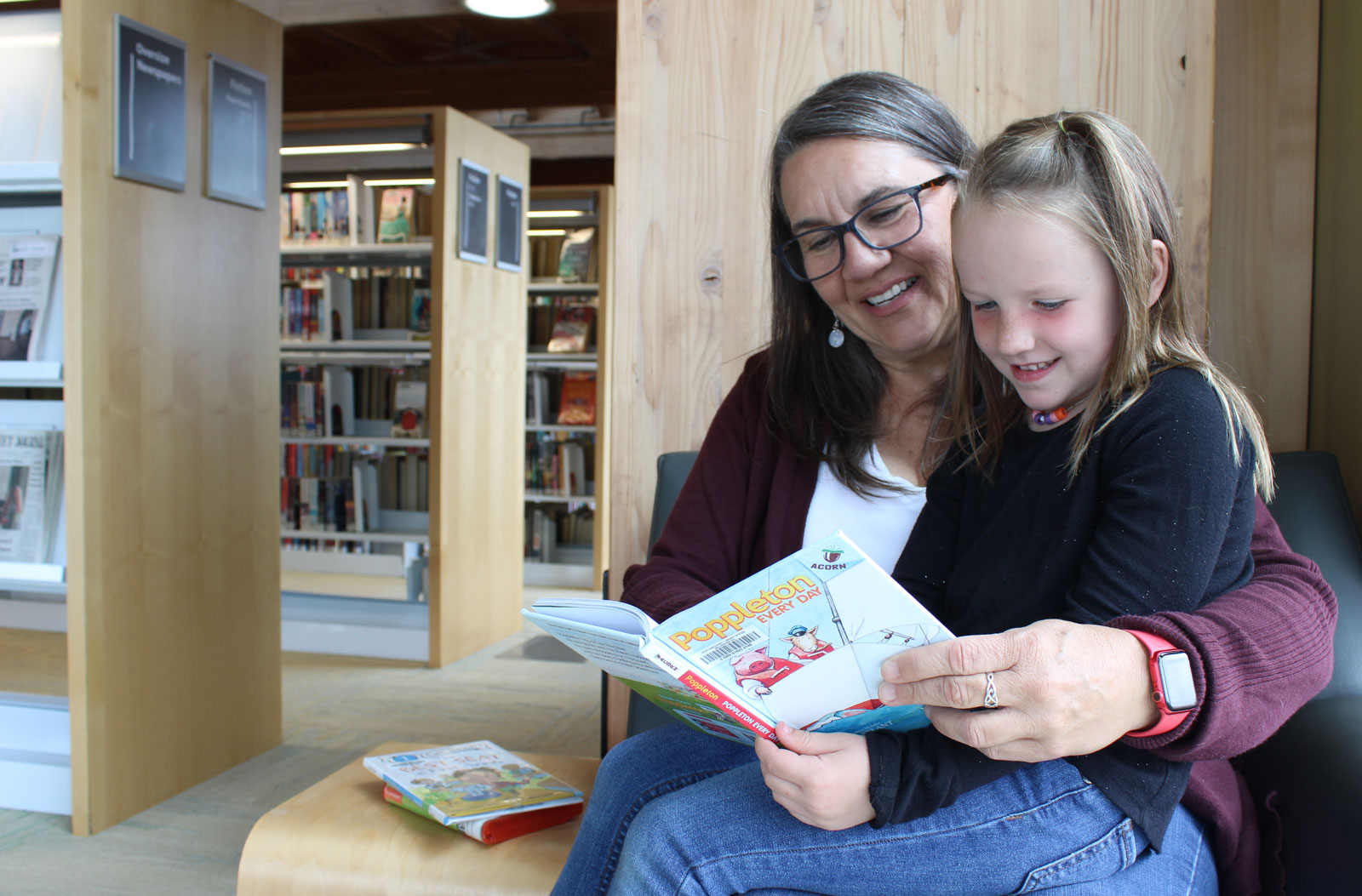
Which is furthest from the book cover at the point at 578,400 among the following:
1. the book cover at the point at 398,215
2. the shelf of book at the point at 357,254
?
the book cover at the point at 398,215

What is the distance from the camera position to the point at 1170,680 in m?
0.84

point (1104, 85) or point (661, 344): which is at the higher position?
point (1104, 85)

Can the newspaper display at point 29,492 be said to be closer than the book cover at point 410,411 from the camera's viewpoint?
Yes

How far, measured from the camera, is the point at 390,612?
4.25 meters

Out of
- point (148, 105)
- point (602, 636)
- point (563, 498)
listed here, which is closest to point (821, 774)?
point (602, 636)

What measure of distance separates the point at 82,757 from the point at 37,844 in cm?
20

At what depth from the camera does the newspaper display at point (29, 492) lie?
2518 mm

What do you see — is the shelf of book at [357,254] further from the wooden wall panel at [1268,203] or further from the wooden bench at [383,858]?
the wooden bench at [383,858]

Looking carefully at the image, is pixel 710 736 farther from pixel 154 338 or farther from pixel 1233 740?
pixel 154 338

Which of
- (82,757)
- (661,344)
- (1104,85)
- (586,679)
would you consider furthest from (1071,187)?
(586,679)

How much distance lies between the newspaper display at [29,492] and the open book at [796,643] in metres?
2.10

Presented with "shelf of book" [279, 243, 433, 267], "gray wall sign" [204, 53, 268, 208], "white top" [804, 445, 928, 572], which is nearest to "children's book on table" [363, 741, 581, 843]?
"white top" [804, 445, 928, 572]

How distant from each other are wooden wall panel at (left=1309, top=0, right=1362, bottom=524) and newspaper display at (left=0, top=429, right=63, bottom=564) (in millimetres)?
2683

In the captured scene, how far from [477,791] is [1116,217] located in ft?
3.62
